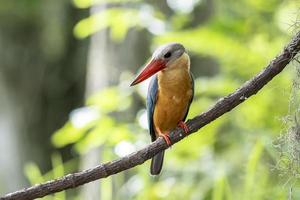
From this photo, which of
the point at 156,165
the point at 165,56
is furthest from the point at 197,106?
the point at 165,56

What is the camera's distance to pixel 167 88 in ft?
7.98

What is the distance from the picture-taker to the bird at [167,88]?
2.28 metres

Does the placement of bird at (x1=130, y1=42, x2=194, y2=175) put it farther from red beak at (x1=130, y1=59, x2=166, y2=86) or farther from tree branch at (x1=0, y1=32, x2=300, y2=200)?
tree branch at (x1=0, y1=32, x2=300, y2=200)

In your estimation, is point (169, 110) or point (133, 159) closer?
point (133, 159)

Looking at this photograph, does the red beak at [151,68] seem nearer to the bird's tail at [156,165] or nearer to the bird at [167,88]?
the bird at [167,88]

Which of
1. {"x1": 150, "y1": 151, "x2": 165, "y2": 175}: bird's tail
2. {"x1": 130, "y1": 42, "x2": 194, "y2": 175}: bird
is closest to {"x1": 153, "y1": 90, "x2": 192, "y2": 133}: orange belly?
{"x1": 130, "y1": 42, "x2": 194, "y2": 175}: bird

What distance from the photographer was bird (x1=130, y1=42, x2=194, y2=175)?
7.47 ft

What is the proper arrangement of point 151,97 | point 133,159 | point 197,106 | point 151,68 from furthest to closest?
point 197,106
point 151,97
point 151,68
point 133,159

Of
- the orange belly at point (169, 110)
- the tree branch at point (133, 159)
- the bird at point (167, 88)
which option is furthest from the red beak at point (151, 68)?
the tree branch at point (133, 159)

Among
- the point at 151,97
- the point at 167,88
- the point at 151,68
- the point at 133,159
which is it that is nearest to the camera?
the point at 133,159

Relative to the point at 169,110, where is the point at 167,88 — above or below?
above

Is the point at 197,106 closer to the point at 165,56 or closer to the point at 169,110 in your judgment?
the point at 169,110

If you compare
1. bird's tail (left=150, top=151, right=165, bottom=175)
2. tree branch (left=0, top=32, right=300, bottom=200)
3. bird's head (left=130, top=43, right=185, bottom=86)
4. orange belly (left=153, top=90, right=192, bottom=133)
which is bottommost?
bird's tail (left=150, top=151, right=165, bottom=175)

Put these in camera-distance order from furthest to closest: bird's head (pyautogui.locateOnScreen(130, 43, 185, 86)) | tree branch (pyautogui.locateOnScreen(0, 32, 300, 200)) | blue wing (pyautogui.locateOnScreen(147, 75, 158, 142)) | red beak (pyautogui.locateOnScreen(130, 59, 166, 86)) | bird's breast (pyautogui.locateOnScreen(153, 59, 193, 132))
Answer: blue wing (pyautogui.locateOnScreen(147, 75, 158, 142)), bird's breast (pyautogui.locateOnScreen(153, 59, 193, 132)), bird's head (pyautogui.locateOnScreen(130, 43, 185, 86)), red beak (pyautogui.locateOnScreen(130, 59, 166, 86)), tree branch (pyautogui.locateOnScreen(0, 32, 300, 200))
